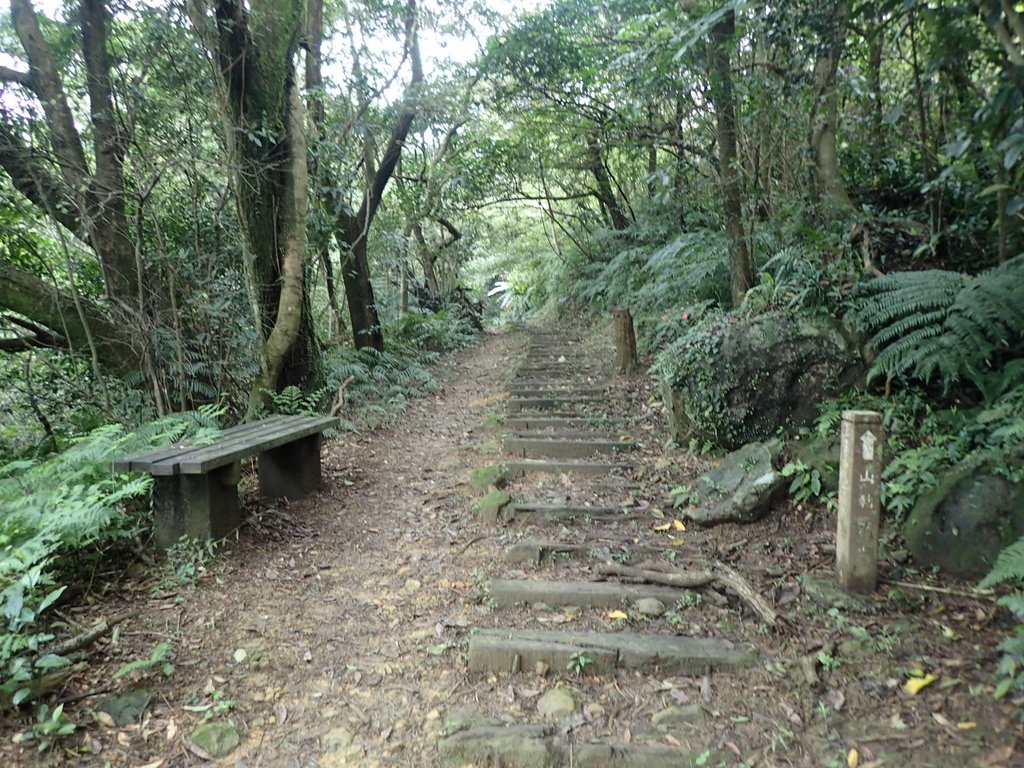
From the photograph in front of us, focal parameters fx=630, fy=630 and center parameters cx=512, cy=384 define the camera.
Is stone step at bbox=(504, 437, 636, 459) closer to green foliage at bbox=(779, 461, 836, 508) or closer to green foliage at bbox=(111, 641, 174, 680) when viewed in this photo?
green foliage at bbox=(779, 461, 836, 508)

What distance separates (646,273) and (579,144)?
3.09 meters

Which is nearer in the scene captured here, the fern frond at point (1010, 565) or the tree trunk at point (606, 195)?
the fern frond at point (1010, 565)

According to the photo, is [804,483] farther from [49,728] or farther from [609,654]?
[49,728]

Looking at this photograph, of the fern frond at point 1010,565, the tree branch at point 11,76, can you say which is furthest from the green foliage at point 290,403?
the fern frond at point 1010,565

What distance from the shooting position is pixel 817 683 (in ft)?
8.95

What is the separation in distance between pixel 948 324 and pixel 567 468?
10.1 feet

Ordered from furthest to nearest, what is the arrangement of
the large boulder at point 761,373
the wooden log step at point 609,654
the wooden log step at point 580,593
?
the large boulder at point 761,373, the wooden log step at point 580,593, the wooden log step at point 609,654

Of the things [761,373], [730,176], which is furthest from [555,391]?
[761,373]

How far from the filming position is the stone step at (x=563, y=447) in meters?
6.16

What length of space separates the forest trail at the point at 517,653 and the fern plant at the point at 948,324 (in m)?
1.36

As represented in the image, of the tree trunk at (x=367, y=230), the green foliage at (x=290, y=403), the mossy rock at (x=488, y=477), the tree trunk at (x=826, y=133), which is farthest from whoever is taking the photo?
the tree trunk at (x=367, y=230)

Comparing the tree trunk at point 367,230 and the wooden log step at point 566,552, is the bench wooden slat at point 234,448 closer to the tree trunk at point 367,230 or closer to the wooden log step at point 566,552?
the wooden log step at point 566,552

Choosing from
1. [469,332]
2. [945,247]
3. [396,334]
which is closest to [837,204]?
[945,247]

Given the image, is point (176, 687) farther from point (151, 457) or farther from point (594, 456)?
point (594, 456)
